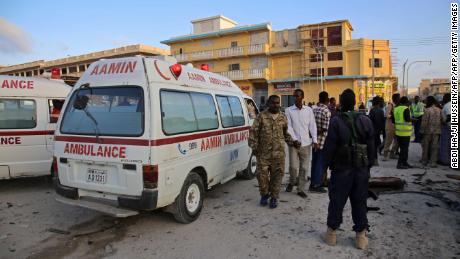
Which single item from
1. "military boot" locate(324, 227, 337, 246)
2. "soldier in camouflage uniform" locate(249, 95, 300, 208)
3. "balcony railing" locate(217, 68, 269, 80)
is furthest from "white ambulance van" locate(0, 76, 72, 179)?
"balcony railing" locate(217, 68, 269, 80)

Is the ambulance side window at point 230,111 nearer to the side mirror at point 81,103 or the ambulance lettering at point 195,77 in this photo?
the ambulance lettering at point 195,77

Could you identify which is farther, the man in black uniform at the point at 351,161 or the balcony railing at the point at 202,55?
the balcony railing at the point at 202,55

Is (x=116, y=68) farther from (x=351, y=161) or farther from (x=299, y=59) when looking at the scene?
(x=299, y=59)

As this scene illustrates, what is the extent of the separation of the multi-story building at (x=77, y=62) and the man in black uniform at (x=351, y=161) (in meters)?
43.5

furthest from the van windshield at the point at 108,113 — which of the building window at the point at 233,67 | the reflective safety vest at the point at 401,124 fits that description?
the building window at the point at 233,67

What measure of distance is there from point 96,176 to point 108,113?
0.84m

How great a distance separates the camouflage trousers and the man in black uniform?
1.50m

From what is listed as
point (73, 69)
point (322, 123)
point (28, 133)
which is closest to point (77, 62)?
point (73, 69)

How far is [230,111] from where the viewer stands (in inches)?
249

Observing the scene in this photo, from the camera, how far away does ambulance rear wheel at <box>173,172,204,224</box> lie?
4539 mm

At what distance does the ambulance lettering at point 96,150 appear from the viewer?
4.00 m

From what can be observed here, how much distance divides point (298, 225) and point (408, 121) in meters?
5.29

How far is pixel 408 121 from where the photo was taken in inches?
324

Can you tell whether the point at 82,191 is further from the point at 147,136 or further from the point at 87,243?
the point at 147,136
